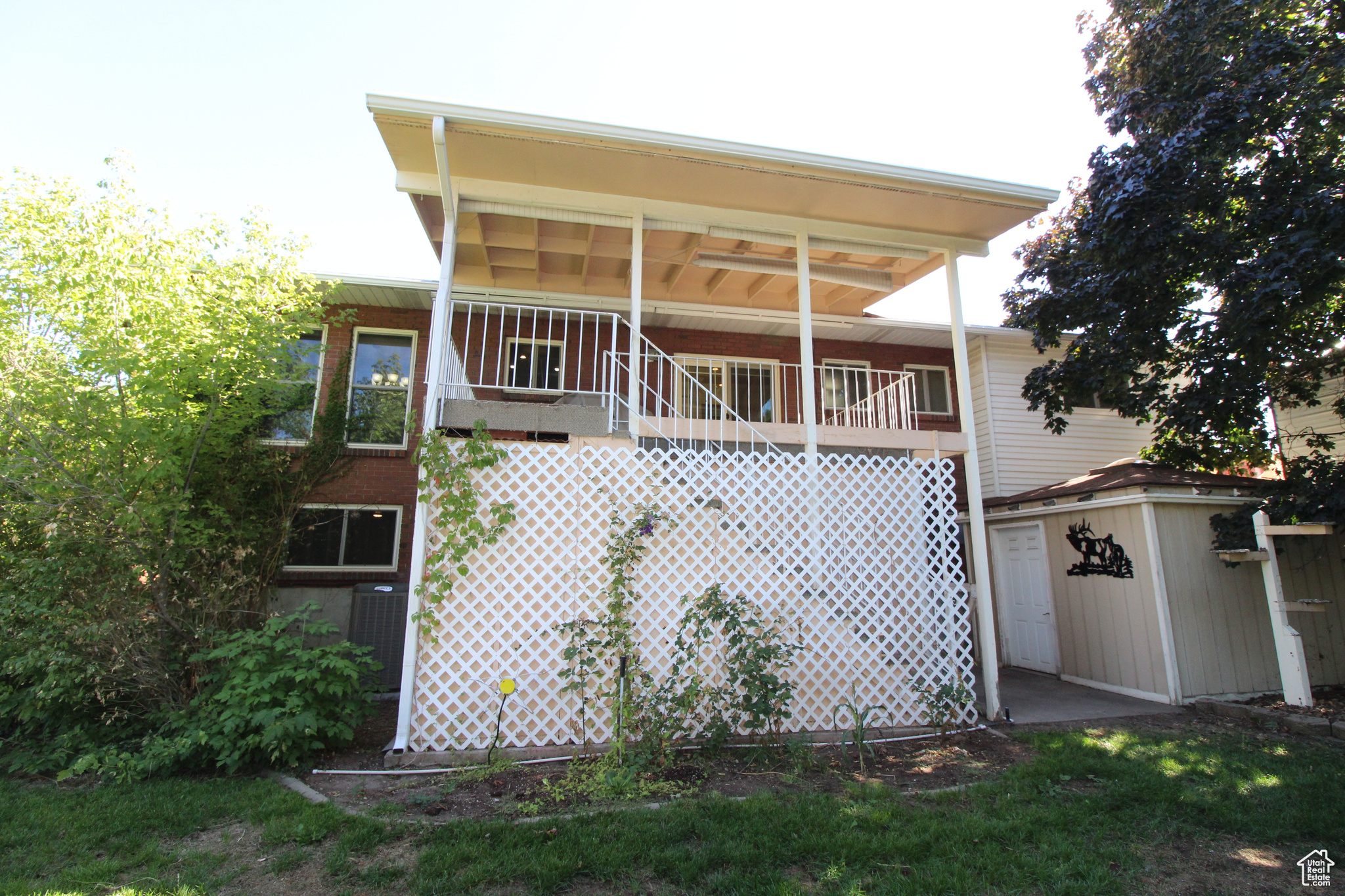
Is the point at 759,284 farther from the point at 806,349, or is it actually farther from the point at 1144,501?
the point at 1144,501

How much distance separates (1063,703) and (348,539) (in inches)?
346

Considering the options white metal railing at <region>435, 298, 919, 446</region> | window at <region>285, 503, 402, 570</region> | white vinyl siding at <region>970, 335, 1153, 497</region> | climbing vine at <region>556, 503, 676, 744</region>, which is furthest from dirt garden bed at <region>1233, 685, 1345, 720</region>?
window at <region>285, 503, 402, 570</region>

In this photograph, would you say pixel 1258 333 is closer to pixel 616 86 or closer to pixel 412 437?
pixel 616 86

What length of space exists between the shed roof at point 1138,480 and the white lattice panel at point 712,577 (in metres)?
3.18

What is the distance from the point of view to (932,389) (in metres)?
10.9

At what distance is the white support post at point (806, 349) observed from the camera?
5.96m

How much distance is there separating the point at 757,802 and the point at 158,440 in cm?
476

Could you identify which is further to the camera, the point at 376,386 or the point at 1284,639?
the point at 376,386

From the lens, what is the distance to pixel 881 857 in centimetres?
293

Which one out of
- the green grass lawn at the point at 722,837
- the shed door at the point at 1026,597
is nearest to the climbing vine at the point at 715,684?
the green grass lawn at the point at 722,837

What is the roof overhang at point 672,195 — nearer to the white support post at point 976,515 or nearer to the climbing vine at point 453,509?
the white support post at point 976,515

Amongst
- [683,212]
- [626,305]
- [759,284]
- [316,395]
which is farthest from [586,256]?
[316,395]

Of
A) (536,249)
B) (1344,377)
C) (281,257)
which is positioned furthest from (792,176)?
(1344,377)

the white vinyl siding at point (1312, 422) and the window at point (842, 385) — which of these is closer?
the white vinyl siding at point (1312, 422)
